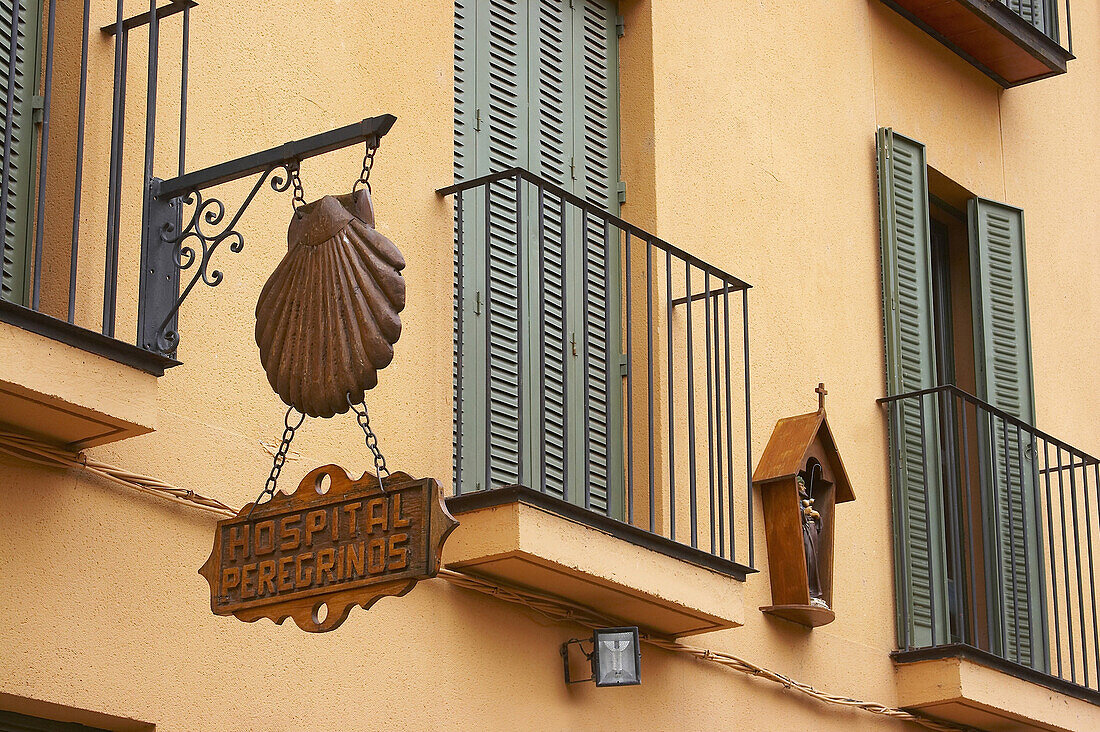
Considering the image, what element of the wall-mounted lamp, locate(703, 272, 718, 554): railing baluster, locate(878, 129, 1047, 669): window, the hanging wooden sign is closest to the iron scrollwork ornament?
the hanging wooden sign

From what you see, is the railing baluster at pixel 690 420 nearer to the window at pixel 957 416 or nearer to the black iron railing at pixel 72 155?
the window at pixel 957 416

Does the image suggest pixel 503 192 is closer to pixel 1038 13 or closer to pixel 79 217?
pixel 79 217

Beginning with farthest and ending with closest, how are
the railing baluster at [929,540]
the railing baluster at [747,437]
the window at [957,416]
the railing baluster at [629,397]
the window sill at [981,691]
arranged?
the window at [957,416] → the railing baluster at [929,540] → the window sill at [981,691] → the railing baluster at [747,437] → the railing baluster at [629,397]

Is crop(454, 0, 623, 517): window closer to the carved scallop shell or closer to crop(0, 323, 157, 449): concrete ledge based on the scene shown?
the carved scallop shell

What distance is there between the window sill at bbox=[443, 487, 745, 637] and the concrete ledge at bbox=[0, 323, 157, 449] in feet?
5.19

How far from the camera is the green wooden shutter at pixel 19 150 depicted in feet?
19.2

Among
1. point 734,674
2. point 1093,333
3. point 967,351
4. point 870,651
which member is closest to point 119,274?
point 734,674

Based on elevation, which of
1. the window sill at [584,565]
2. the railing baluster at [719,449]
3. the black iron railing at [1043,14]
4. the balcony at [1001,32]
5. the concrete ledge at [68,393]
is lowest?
the window sill at [584,565]

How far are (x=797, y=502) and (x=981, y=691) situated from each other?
141cm

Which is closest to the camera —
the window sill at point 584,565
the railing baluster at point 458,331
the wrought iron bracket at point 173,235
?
the wrought iron bracket at point 173,235

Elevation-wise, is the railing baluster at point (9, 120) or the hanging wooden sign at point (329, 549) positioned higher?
the railing baluster at point (9, 120)

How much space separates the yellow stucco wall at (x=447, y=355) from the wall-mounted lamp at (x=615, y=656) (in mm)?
191

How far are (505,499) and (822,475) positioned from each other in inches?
100

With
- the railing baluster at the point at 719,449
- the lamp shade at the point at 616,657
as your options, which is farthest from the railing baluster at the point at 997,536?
the lamp shade at the point at 616,657
